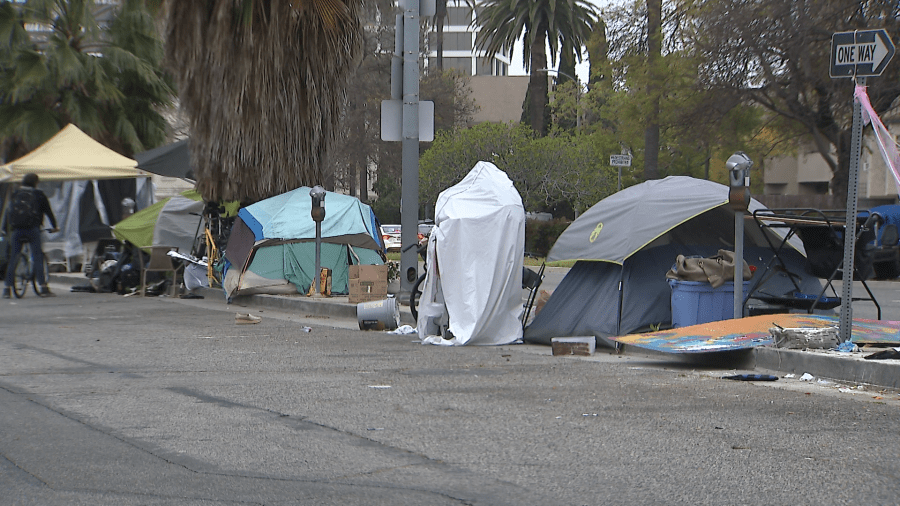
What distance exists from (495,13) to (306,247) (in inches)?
1333

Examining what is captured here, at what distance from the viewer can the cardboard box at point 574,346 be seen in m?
9.90

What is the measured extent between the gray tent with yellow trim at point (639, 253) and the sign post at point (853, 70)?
1.99 meters

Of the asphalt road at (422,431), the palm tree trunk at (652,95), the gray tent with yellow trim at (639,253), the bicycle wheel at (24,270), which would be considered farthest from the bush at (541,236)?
the asphalt road at (422,431)

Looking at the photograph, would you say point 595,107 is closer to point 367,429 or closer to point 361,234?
point 361,234

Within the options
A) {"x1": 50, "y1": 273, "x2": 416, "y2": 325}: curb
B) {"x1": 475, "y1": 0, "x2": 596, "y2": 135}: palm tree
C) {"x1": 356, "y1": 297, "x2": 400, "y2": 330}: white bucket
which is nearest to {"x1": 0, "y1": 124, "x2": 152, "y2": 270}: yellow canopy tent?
{"x1": 50, "y1": 273, "x2": 416, "y2": 325}: curb

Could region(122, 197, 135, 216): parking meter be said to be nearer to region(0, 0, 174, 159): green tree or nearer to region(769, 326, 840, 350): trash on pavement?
region(0, 0, 174, 159): green tree

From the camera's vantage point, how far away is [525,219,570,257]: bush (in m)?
34.8

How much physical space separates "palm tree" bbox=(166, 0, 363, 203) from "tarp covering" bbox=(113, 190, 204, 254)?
55.3 inches

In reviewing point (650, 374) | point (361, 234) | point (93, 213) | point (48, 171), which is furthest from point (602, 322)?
point (93, 213)

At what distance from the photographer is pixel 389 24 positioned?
52.7m

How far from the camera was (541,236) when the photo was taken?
115 feet

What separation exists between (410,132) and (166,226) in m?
6.87

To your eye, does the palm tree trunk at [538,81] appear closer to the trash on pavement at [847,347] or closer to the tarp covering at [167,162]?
the tarp covering at [167,162]

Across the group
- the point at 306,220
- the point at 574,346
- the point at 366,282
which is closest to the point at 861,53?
the point at 574,346
